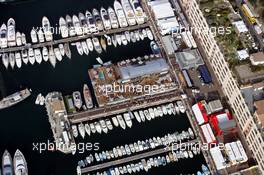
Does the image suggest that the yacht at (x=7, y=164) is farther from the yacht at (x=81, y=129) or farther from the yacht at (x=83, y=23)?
the yacht at (x=83, y=23)

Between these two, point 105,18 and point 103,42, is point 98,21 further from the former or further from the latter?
point 103,42

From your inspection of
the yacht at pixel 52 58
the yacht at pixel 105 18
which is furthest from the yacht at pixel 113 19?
the yacht at pixel 52 58

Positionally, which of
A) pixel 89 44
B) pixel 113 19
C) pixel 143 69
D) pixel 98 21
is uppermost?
pixel 98 21

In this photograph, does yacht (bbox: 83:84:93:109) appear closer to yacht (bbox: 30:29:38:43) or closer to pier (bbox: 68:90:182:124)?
pier (bbox: 68:90:182:124)

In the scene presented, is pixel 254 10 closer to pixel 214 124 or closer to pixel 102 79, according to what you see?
pixel 214 124

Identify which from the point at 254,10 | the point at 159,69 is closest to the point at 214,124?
the point at 159,69

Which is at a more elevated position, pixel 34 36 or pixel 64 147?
pixel 34 36

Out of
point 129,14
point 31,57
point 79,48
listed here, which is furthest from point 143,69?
point 31,57
